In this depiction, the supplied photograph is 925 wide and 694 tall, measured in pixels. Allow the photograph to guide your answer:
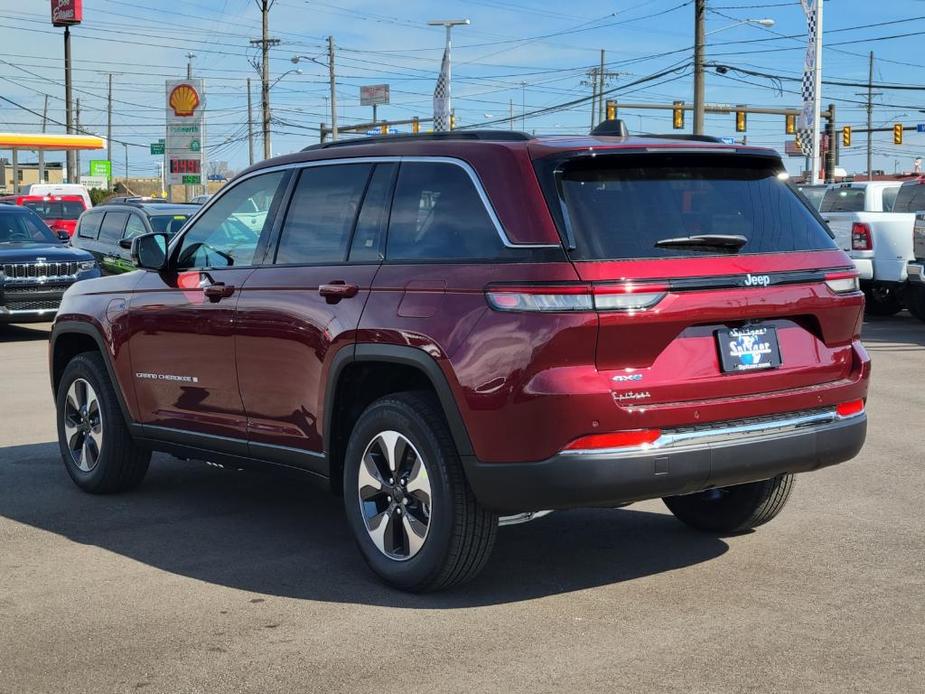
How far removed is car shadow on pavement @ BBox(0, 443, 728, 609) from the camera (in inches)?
222

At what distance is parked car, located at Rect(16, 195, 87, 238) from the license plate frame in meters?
30.1

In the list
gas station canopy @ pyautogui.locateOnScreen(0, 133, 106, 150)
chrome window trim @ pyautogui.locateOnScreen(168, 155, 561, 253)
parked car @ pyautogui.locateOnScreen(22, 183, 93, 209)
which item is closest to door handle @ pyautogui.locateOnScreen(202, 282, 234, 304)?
chrome window trim @ pyautogui.locateOnScreen(168, 155, 561, 253)

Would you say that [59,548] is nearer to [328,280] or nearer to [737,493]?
[328,280]

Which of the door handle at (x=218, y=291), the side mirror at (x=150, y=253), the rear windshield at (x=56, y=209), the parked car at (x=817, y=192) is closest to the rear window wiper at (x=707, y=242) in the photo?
the door handle at (x=218, y=291)

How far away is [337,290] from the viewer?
5691 mm

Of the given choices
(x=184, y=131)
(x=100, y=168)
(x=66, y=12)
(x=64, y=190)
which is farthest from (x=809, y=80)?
(x=100, y=168)

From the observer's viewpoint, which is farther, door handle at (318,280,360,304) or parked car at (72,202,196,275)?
parked car at (72,202,196,275)

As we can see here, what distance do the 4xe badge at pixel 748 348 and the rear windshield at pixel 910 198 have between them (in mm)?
14087

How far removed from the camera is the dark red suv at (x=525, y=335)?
4910 millimetres

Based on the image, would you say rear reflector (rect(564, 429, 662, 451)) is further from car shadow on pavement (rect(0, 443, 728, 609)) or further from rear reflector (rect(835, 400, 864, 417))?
rear reflector (rect(835, 400, 864, 417))

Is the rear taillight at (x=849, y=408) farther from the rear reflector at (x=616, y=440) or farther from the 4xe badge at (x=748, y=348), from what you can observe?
the rear reflector at (x=616, y=440)

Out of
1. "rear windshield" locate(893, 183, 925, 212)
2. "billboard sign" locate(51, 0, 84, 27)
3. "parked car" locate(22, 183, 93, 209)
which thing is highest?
"billboard sign" locate(51, 0, 84, 27)

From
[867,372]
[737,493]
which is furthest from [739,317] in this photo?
[737,493]

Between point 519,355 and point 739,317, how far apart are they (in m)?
0.93
